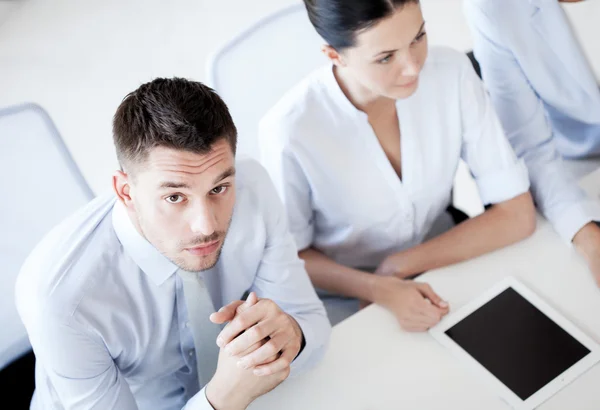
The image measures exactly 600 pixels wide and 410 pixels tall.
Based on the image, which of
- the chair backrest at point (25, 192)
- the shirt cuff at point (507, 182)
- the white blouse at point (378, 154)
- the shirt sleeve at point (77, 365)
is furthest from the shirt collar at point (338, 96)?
the shirt sleeve at point (77, 365)

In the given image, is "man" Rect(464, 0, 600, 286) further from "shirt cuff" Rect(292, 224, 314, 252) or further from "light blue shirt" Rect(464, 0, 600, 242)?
"shirt cuff" Rect(292, 224, 314, 252)

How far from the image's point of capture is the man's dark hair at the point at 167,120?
1.19 meters

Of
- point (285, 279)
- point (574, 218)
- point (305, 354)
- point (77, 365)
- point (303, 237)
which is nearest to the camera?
point (77, 365)

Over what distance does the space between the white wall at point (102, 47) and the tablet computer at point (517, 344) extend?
1858 millimetres

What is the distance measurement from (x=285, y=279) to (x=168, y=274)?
269 millimetres

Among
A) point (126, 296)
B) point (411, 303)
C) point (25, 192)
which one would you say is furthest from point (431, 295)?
point (25, 192)

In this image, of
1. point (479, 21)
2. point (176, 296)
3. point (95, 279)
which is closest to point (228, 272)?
point (176, 296)

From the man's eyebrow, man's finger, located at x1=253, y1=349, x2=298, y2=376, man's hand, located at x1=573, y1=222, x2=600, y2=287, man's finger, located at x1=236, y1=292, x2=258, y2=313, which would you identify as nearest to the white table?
man's hand, located at x1=573, y1=222, x2=600, y2=287

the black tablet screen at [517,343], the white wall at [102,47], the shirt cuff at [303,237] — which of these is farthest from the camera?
the white wall at [102,47]

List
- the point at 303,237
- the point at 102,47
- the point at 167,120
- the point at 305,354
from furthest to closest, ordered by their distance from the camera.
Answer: the point at 102,47 → the point at 303,237 → the point at 305,354 → the point at 167,120

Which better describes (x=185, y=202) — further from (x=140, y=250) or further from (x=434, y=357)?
(x=434, y=357)

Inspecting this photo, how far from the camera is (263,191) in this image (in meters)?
1.46

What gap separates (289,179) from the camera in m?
1.63

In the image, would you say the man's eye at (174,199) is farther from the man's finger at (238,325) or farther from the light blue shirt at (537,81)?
the light blue shirt at (537,81)
